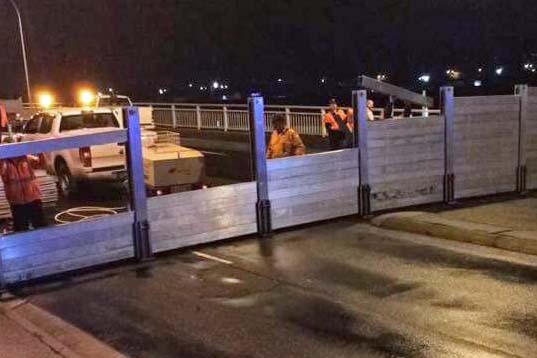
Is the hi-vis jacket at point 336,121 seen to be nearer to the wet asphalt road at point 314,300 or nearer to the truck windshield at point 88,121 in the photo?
the truck windshield at point 88,121

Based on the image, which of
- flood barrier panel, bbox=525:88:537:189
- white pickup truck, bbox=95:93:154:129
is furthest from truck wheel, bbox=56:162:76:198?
flood barrier panel, bbox=525:88:537:189

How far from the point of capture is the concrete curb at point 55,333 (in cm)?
605

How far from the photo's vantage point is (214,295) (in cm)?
757

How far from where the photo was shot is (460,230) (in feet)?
30.9

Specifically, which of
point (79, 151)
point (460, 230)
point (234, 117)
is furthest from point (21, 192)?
point (234, 117)

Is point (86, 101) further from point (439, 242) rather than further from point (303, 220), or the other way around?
point (439, 242)

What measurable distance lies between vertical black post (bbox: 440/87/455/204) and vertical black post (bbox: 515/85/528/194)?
55.4 inches

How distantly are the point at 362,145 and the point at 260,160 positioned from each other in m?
1.78

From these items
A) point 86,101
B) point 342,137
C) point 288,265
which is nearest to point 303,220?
point 288,265

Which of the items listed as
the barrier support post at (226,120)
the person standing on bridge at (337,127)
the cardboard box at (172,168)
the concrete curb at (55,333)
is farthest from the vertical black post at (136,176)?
the barrier support post at (226,120)

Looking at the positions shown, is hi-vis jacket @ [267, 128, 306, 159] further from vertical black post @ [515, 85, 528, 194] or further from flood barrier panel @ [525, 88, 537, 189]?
flood barrier panel @ [525, 88, 537, 189]

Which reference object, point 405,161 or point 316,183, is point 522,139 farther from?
point 316,183

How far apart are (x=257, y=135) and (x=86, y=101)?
1721cm

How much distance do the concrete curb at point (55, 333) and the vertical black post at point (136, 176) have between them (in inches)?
68.7
